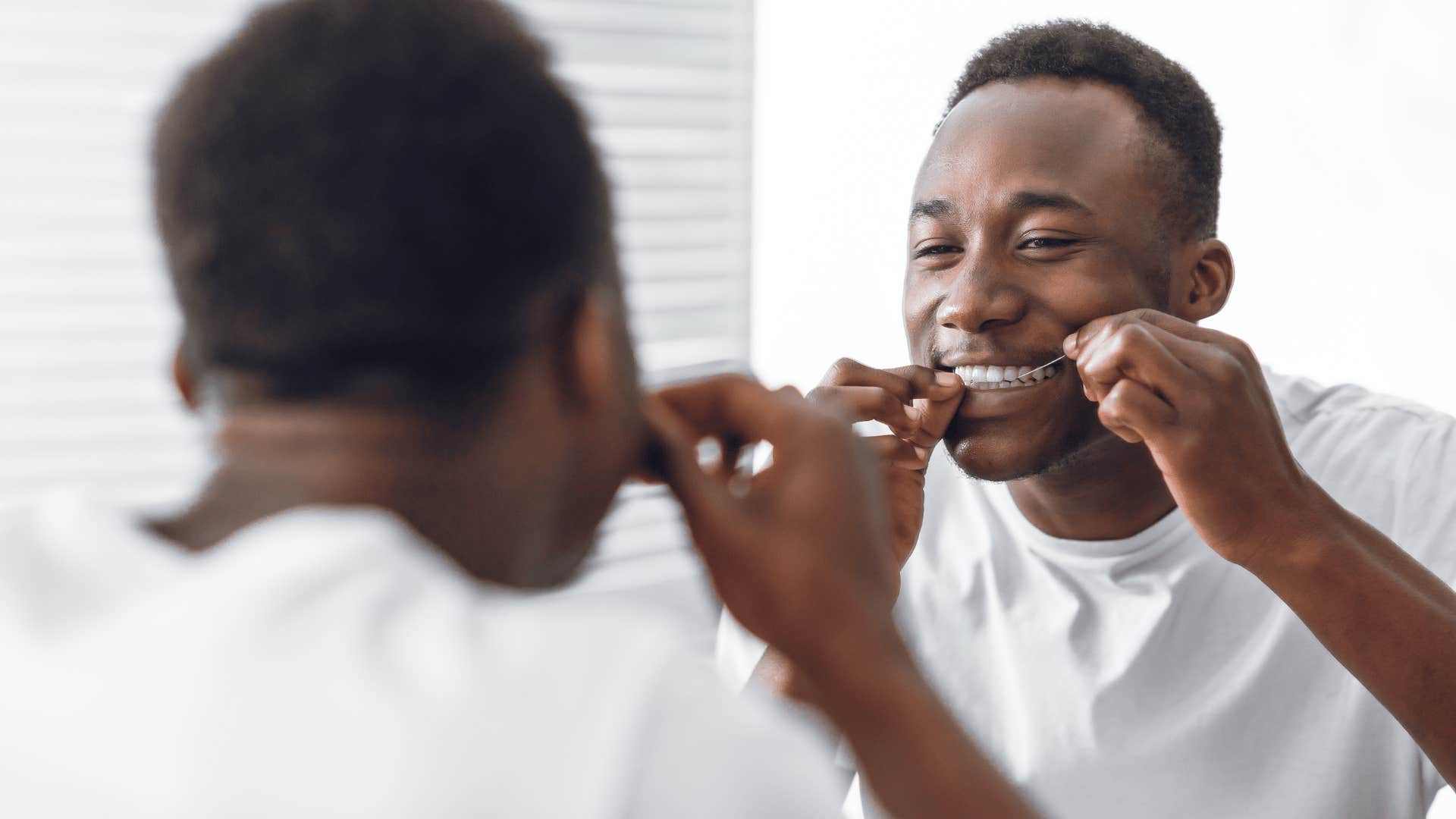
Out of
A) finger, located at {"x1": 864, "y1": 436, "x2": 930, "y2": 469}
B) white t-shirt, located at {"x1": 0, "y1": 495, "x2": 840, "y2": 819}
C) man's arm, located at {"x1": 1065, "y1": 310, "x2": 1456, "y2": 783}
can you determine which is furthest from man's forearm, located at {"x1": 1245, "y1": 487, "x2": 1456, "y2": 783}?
white t-shirt, located at {"x1": 0, "y1": 495, "x2": 840, "y2": 819}

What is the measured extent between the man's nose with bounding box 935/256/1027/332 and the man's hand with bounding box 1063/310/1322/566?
19cm

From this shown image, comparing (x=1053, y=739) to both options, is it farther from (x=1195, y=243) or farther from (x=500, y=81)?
(x=500, y=81)

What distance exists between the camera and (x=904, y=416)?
126 centimetres

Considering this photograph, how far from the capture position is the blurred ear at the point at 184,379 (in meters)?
0.57

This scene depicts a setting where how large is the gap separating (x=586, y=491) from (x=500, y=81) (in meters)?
0.20

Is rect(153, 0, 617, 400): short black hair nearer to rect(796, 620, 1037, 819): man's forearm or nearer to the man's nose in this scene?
rect(796, 620, 1037, 819): man's forearm

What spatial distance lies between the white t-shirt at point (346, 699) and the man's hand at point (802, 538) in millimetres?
95

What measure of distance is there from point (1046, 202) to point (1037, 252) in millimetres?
51

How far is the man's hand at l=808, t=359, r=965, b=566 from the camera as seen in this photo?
4.06 feet

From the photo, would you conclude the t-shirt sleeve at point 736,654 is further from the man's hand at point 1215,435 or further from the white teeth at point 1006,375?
the man's hand at point 1215,435

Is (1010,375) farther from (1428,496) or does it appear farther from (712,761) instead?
(712,761)

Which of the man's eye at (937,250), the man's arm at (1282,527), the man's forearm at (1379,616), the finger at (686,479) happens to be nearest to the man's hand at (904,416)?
the man's eye at (937,250)

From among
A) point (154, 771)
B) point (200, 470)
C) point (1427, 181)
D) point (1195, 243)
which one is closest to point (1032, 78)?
point (1195, 243)

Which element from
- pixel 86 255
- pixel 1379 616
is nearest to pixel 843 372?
pixel 1379 616
